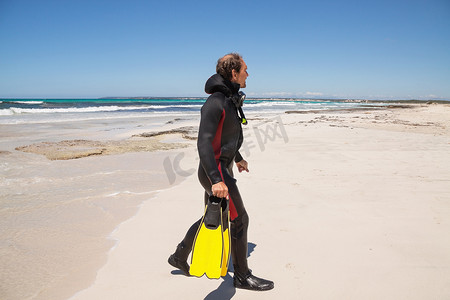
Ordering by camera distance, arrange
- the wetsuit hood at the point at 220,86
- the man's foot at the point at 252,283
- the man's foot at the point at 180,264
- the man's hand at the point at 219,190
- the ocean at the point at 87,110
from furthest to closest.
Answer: the ocean at the point at 87,110 → the man's foot at the point at 180,264 → the man's foot at the point at 252,283 → the wetsuit hood at the point at 220,86 → the man's hand at the point at 219,190

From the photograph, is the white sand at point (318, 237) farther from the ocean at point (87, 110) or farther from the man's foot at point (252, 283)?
the ocean at point (87, 110)

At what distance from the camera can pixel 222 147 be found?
7.24ft

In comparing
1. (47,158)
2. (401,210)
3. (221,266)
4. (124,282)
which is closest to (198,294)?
(221,266)

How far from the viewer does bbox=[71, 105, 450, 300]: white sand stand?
232cm

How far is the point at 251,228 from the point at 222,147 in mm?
1550

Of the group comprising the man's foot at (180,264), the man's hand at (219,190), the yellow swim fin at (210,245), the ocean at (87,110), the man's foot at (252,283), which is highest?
the ocean at (87,110)

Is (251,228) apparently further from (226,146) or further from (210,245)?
(226,146)

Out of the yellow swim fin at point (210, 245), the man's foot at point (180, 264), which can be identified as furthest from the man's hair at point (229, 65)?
the man's foot at point (180, 264)

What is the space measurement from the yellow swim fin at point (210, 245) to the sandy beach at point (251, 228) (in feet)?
1.08

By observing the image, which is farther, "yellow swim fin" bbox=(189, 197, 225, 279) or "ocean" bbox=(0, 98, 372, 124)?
"ocean" bbox=(0, 98, 372, 124)

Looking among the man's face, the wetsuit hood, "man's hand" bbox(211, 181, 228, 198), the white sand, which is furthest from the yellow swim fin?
the man's face

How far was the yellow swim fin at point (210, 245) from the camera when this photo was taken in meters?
2.06

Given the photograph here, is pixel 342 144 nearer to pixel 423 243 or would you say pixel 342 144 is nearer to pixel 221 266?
pixel 423 243

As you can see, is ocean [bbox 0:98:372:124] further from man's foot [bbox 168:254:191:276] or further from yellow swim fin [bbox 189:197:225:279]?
yellow swim fin [bbox 189:197:225:279]
